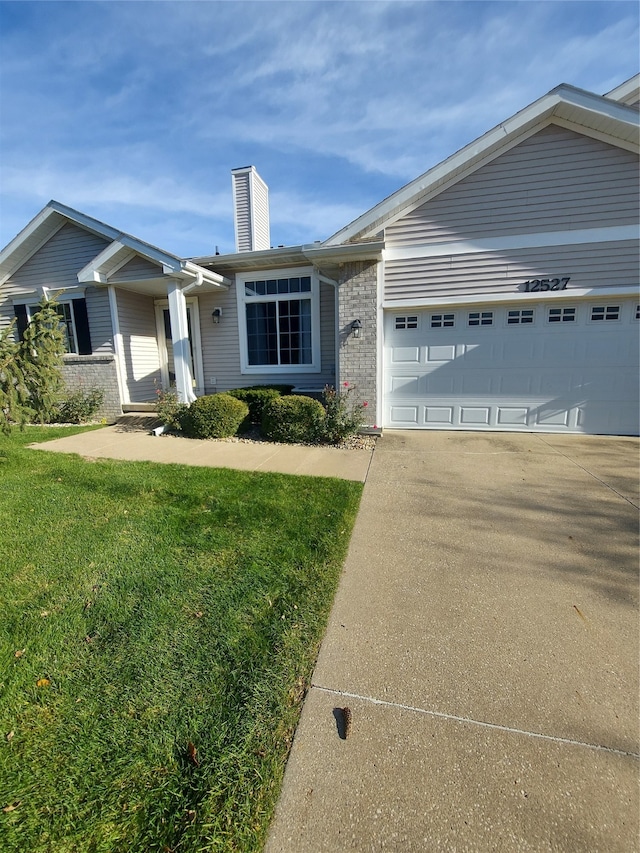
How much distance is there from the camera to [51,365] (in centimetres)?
495

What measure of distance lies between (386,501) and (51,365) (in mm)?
4655

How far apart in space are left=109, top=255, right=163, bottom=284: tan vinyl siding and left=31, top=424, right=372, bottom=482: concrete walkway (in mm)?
3686

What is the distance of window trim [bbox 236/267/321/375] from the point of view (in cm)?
839

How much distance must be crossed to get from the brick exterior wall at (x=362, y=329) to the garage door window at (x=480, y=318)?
1827 millimetres

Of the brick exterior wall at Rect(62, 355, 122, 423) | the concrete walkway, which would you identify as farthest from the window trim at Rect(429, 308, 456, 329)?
the brick exterior wall at Rect(62, 355, 122, 423)

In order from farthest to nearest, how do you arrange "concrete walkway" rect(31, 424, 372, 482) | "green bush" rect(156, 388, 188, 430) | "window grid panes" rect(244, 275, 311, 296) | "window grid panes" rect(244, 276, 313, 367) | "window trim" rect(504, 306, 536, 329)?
"window grid panes" rect(244, 276, 313, 367)
"window grid panes" rect(244, 275, 311, 296)
"green bush" rect(156, 388, 188, 430)
"window trim" rect(504, 306, 536, 329)
"concrete walkway" rect(31, 424, 372, 482)

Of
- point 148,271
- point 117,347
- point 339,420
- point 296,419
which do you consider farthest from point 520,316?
point 117,347

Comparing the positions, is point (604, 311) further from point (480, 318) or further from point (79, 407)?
point (79, 407)

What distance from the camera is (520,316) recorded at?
272 inches

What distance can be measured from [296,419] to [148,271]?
5177 mm

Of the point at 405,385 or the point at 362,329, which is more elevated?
the point at 362,329

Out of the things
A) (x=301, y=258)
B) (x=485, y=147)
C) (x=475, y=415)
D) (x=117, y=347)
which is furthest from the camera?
(x=117, y=347)

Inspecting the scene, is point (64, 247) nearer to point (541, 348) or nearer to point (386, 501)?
point (386, 501)

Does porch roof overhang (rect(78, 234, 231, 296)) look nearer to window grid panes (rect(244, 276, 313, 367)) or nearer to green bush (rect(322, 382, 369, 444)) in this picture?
window grid panes (rect(244, 276, 313, 367))
